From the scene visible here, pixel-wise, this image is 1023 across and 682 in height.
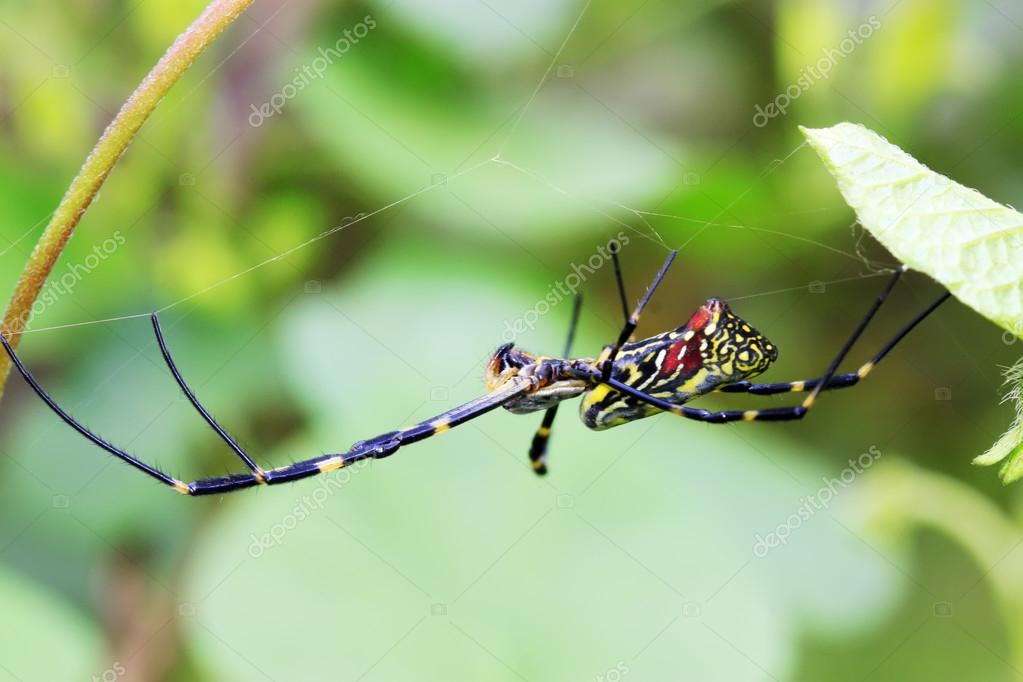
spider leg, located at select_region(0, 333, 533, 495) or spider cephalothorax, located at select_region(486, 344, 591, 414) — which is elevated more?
spider cephalothorax, located at select_region(486, 344, 591, 414)

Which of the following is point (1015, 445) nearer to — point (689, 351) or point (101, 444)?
point (689, 351)

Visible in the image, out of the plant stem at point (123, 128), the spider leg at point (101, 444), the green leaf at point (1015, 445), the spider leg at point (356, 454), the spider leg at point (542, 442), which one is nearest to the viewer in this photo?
the plant stem at point (123, 128)

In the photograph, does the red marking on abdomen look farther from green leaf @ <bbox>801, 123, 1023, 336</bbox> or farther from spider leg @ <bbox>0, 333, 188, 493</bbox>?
spider leg @ <bbox>0, 333, 188, 493</bbox>

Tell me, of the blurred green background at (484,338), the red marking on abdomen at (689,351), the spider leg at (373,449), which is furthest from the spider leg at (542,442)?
the red marking on abdomen at (689,351)

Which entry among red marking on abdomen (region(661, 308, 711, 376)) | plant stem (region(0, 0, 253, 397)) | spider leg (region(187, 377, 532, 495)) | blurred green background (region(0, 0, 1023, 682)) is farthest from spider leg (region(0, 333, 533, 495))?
plant stem (region(0, 0, 253, 397))

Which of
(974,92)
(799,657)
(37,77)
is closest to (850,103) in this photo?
(974,92)

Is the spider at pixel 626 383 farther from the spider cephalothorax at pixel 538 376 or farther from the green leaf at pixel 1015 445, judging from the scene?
the green leaf at pixel 1015 445
